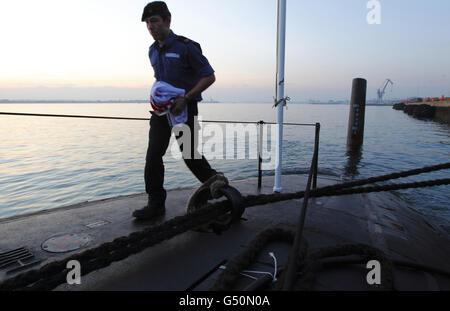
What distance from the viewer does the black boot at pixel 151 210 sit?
314cm

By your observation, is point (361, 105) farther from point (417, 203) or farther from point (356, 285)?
point (356, 285)

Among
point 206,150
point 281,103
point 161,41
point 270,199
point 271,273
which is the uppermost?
point 161,41

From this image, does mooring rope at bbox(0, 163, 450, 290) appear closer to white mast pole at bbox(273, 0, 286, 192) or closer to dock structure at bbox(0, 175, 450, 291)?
dock structure at bbox(0, 175, 450, 291)

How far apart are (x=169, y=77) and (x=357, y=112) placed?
14.2 meters

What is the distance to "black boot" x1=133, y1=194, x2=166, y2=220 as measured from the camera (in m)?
3.14

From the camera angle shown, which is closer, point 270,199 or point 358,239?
point 270,199

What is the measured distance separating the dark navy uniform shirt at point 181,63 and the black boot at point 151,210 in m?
1.08

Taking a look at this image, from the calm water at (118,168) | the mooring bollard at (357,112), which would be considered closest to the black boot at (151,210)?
the calm water at (118,168)

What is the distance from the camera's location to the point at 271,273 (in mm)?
1964

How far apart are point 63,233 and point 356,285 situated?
261 cm

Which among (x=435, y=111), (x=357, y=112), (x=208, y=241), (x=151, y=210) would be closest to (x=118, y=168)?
(x=151, y=210)

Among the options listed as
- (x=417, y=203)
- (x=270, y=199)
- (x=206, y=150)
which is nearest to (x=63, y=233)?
(x=270, y=199)
